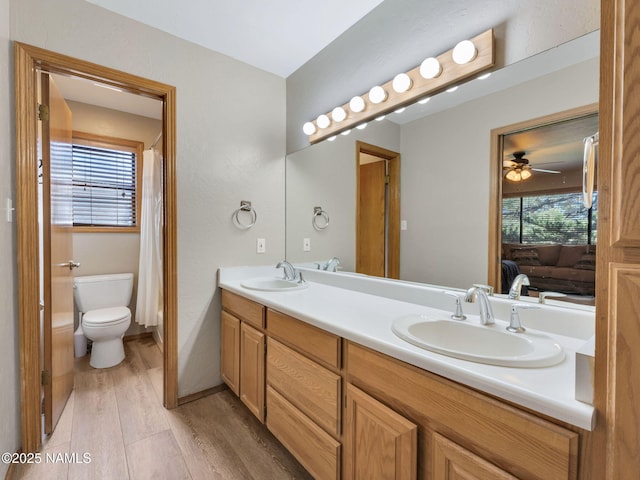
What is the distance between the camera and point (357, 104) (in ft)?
5.75

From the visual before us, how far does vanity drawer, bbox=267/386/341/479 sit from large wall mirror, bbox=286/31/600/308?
84 cm

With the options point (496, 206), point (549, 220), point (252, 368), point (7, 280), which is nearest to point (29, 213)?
point (7, 280)

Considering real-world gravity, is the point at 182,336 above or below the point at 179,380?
above

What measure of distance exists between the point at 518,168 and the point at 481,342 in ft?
2.32

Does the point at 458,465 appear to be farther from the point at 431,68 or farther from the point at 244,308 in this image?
the point at 431,68

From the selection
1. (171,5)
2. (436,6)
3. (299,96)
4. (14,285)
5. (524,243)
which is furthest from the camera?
(299,96)

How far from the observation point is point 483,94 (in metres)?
1.28

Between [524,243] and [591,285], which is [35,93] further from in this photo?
[591,285]

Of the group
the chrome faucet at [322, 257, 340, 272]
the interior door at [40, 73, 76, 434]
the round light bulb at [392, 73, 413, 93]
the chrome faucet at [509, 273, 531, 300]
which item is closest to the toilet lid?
the interior door at [40, 73, 76, 434]

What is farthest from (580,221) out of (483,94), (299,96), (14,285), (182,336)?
(14,285)

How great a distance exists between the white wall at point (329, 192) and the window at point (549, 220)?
0.70 m

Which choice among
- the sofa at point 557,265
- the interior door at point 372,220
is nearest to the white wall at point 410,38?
the interior door at point 372,220

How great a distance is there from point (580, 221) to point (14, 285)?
2.45 metres

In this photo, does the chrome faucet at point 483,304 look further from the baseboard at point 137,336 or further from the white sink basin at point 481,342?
the baseboard at point 137,336
